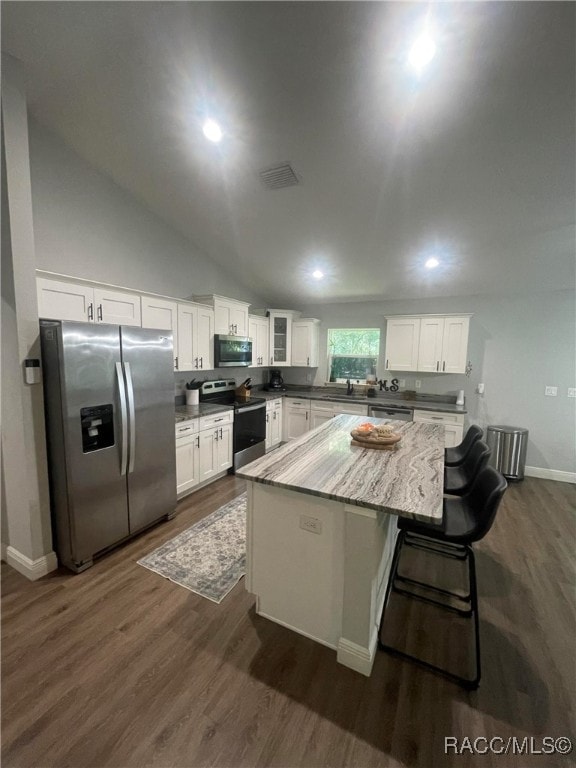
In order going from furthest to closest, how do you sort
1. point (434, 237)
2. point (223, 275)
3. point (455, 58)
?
point (223, 275) → point (434, 237) → point (455, 58)

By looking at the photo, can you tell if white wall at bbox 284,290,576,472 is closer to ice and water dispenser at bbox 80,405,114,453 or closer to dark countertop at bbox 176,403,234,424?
dark countertop at bbox 176,403,234,424

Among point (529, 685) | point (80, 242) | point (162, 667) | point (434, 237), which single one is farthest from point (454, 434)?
point (80, 242)

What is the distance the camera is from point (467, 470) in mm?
2402

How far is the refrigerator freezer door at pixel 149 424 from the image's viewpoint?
2.47 meters

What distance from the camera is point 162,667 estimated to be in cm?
157

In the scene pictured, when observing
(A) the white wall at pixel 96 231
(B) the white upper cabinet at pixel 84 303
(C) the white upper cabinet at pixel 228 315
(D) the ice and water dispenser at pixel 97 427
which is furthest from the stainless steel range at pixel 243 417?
(D) the ice and water dispenser at pixel 97 427

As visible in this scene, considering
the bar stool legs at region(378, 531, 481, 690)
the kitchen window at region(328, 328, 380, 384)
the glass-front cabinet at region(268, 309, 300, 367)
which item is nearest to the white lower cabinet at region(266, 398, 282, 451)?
the glass-front cabinet at region(268, 309, 300, 367)

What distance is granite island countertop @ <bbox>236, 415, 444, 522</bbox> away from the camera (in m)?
1.41

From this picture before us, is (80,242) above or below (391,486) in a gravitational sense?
above

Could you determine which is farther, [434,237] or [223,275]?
[223,275]

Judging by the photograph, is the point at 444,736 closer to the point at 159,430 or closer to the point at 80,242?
the point at 159,430

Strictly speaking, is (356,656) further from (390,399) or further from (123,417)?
(390,399)

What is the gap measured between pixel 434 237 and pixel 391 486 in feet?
9.13

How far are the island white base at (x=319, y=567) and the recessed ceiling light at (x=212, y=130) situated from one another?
8.22ft
